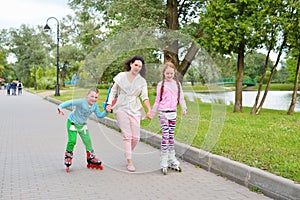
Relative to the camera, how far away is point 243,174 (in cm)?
587

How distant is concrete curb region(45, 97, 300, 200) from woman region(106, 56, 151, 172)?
4.03 ft

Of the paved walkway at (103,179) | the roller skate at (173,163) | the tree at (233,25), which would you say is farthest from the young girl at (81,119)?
the tree at (233,25)

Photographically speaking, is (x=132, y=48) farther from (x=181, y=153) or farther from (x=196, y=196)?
(x=196, y=196)

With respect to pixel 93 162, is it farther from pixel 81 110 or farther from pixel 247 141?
pixel 247 141

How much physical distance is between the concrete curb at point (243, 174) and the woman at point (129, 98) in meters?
1.23

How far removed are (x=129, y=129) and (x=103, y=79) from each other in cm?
232

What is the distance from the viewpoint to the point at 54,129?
12.6 meters

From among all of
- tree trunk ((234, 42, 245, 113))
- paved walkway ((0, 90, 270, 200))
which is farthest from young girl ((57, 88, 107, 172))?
tree trunk ((234, 42, 245, 113))

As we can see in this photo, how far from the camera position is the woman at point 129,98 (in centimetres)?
667

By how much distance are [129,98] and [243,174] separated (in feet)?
7.11

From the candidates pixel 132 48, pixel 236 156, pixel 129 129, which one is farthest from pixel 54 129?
pixel 236 156

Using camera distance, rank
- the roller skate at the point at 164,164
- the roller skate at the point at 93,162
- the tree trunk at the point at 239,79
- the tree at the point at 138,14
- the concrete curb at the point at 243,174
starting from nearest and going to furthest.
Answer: the concrete curb at the point at 243,174, the roller skate at the point at 164,164, the roller skate at the point at 93,162, the tree trunk at the point at 239,79, the tree at the point at 138,14

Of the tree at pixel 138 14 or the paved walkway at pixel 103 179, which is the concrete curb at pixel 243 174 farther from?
the tree at pixel 138 14

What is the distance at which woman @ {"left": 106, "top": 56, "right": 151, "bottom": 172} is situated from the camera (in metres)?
6.67
